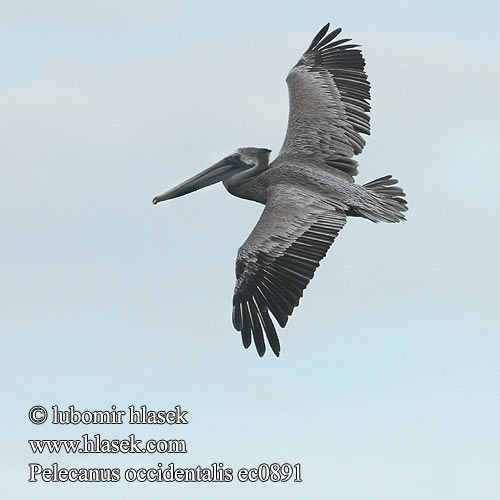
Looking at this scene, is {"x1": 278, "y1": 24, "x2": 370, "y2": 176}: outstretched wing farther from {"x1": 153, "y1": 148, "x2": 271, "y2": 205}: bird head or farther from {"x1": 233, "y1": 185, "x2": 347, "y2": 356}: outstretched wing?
{"x1": 233, "y1": 185, "x2": 347, "y2": 356}: outstretched wing

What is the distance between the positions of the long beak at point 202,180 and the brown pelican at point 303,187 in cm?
1

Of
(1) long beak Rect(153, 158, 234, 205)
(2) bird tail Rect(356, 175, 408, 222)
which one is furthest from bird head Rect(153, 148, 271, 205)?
(2) bird tail Rect(356, 175, 408, 222)

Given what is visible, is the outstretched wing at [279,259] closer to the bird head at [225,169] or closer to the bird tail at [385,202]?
the bird tail at [385,202]

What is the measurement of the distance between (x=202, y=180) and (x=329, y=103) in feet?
7.05

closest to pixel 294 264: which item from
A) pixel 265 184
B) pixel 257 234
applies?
pixel 257 234

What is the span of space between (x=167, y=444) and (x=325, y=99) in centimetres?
567

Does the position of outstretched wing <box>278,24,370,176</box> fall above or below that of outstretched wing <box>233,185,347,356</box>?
above

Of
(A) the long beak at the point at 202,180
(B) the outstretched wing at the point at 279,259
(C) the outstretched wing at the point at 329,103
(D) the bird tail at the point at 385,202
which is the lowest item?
(B) the outstretched wing at the point at 279,259

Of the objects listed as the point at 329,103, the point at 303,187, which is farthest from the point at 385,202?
the point at 329,103

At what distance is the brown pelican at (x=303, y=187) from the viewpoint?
1302 cm

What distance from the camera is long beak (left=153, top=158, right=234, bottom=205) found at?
15758 millimetres

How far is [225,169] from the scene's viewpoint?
15.8 metres

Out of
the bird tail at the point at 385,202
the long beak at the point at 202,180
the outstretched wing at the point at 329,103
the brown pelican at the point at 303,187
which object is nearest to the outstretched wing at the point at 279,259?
→ the brown pelican at the point at 303,187

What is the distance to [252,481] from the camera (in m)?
13.2
